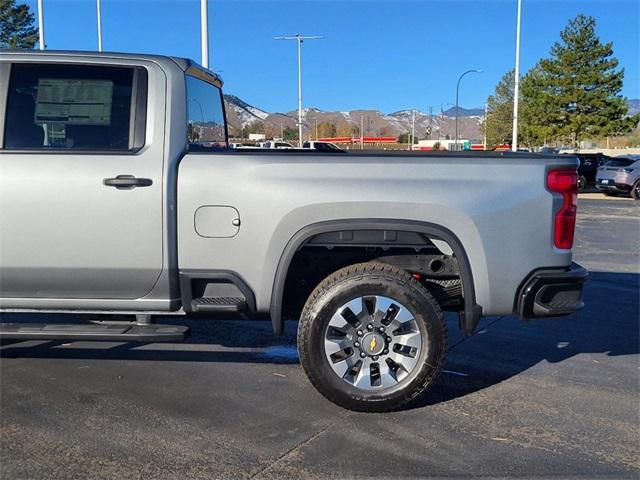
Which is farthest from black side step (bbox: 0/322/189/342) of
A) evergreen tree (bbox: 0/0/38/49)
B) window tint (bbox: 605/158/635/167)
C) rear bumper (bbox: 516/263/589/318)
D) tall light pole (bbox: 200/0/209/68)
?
evergreen tree (bbox: 0/0/38/49)

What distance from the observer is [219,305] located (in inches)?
158

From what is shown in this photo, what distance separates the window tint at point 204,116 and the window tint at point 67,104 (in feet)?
1.42

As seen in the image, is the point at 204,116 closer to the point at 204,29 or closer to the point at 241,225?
the point at 241,225

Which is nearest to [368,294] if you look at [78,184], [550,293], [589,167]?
[550,293]

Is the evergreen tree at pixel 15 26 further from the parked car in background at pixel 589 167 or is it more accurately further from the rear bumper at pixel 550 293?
the rear bumper at pixel 550 293

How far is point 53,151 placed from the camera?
403 centimetres

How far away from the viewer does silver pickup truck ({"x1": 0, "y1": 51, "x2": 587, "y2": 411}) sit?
3879mm

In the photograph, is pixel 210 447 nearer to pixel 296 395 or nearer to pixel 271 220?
pixel 296 395

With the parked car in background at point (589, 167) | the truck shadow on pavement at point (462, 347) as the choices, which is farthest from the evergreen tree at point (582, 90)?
the truck shadow on pavement at point (462, 347)

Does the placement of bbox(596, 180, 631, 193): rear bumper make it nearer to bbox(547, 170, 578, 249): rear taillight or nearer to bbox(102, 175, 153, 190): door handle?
bbox(547, 170, 578, 249): rear taillight

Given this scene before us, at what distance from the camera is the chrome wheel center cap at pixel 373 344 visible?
3992mm

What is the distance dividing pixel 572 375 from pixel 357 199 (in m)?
2.34

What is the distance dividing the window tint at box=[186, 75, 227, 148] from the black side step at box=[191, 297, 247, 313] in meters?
1.05

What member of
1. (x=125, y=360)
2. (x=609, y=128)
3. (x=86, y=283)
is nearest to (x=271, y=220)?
(x=86, y=283)
